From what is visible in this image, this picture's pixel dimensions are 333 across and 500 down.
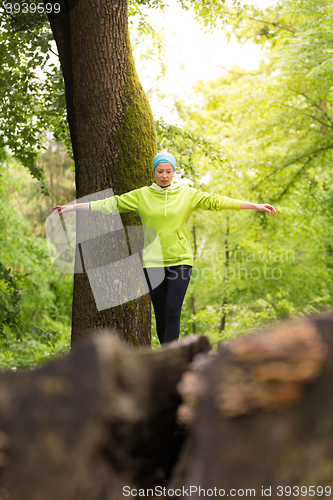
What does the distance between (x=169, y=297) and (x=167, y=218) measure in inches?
25.6

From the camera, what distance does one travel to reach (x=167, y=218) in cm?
339

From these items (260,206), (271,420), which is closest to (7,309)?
A: (260,206)

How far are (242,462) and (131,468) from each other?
387mm

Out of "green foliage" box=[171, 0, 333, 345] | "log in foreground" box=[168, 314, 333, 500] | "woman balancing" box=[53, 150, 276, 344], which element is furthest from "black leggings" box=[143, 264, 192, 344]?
"green foliage" box=[171, 0, 333, 345]

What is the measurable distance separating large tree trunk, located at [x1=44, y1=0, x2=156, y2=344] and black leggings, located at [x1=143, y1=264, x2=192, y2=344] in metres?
0.27

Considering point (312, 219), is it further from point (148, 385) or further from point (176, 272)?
point (148, 385)

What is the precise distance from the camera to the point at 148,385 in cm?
114

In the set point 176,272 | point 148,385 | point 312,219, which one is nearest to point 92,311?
point 176,272

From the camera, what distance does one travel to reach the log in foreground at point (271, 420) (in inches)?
33.9

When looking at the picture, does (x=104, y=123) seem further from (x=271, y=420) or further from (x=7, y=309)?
(x=271, y=420)

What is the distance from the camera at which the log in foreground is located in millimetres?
862

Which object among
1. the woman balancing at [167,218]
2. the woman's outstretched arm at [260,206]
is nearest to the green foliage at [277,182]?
the woman's outstretched arm at [260,206]

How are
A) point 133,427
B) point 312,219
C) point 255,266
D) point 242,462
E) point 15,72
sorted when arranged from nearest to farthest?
point 242,462
point 133,427
point 15,72
point 312,219
point 255,266

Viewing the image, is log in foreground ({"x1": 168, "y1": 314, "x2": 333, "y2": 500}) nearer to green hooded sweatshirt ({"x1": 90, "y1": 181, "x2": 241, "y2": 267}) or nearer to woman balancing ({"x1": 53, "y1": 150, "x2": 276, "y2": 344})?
woman balancing ({"x1": 53, "y1": 150, "x2": 276, "y2": 344})
